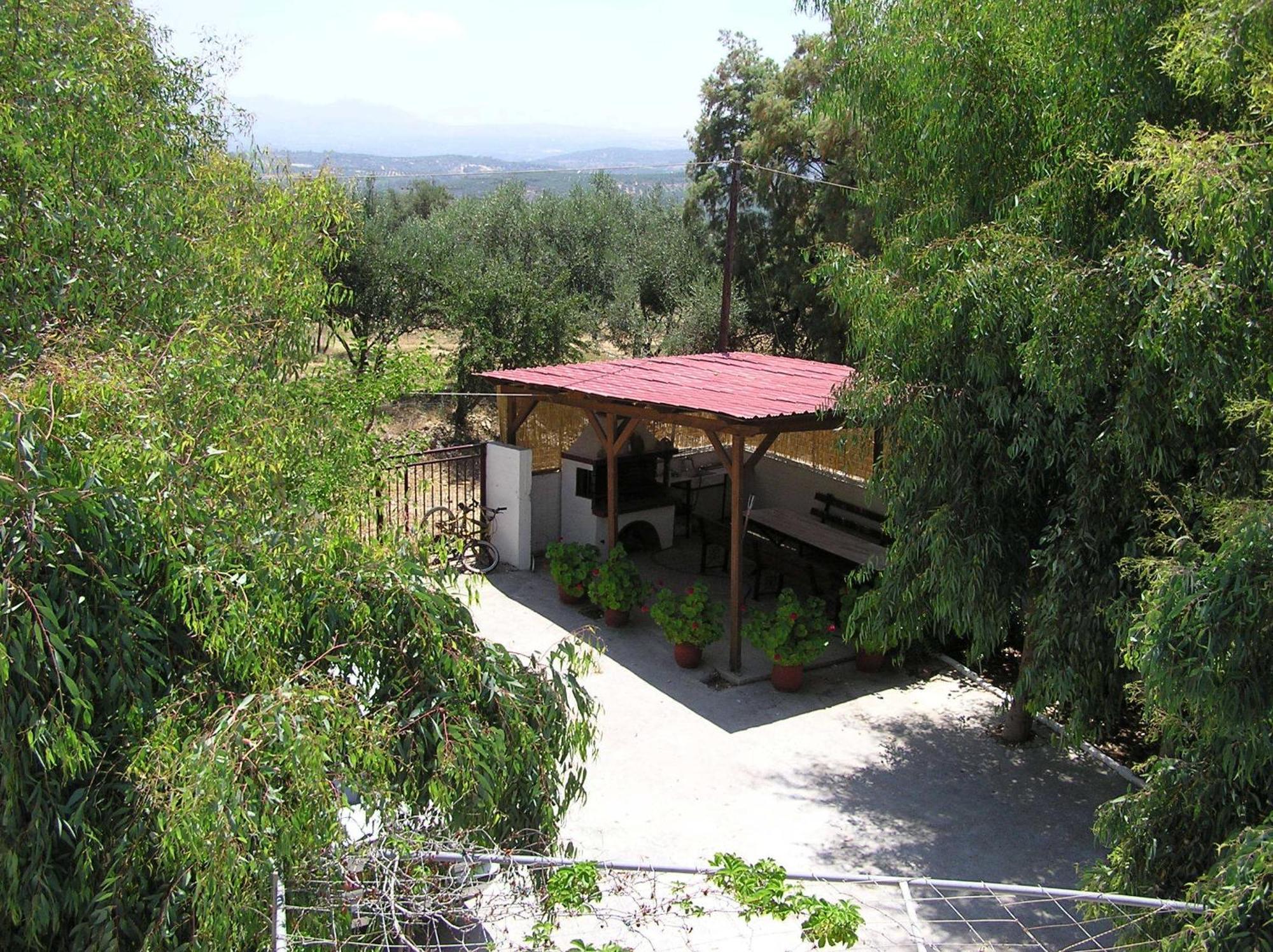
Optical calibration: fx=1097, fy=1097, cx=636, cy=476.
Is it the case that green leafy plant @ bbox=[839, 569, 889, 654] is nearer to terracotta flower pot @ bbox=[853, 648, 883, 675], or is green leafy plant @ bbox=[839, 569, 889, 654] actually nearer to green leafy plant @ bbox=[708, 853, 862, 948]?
terracotta flower pot @ bbox=[853, 648, 883, 675]

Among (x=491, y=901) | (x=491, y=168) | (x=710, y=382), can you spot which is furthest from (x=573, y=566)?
(x=491, y=168)

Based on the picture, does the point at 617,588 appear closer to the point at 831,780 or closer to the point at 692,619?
the point at 692,619

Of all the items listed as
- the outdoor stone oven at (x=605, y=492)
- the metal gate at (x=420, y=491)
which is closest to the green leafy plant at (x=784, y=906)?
the metal gate at (x=420, y=491)

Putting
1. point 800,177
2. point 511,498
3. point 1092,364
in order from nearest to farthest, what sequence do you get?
point 1092,364 < point 511,498 < point 800,177

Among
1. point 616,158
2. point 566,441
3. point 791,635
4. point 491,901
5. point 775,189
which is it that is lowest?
point 791,635

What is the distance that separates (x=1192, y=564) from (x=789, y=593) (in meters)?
5.29

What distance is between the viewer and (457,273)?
2041 cm

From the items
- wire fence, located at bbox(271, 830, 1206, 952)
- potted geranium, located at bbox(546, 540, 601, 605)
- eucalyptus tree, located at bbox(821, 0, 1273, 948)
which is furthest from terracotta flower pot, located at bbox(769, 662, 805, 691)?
wire fence, located at bbox(271, 830, 1206, 952)

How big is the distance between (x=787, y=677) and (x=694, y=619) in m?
0.95

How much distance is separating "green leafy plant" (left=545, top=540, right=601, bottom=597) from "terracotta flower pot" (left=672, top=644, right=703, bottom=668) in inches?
65.5

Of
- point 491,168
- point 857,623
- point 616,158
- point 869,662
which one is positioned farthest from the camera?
point 616,158

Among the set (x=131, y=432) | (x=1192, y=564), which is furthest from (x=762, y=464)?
(x=131, y=432)

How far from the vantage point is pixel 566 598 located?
38.7 ft

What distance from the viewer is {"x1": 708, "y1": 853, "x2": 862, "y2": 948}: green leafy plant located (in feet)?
12.2
